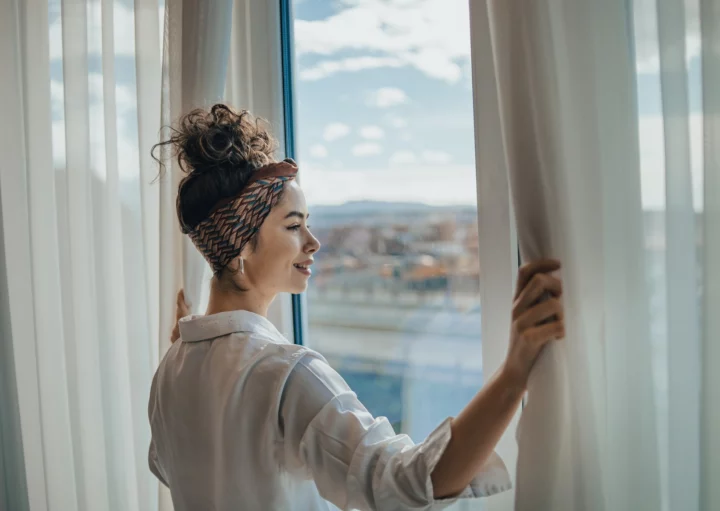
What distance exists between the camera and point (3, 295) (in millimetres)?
1922

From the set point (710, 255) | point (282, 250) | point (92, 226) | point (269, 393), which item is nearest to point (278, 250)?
point (282, 250)

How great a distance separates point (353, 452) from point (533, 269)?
0.34m

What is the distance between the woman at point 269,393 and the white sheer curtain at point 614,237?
5 centimetres

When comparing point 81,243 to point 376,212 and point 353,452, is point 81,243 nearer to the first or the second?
point 376,212

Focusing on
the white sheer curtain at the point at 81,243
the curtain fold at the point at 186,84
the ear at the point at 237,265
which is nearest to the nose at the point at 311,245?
the ear at the point at 237,265

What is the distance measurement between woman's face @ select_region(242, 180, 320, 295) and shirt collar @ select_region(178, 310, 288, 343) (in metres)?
0.06

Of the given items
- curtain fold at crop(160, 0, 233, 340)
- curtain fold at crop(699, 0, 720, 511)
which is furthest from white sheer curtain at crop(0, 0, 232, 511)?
curtain fold at crop(699, 0, 720, 511)

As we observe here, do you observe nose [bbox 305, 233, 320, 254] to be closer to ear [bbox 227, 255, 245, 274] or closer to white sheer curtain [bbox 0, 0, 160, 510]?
ear [bbox 227, 255, 245, 274]

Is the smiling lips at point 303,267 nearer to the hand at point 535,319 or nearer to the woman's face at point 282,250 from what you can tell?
the woman's face at point 282,250

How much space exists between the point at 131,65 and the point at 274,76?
38cm

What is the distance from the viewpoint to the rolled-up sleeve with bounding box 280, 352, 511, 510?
86cm

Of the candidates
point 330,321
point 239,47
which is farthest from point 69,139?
point 330,321

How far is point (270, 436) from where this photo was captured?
0.98 meters

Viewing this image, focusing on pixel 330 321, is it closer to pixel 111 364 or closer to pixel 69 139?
pixel 111 364
